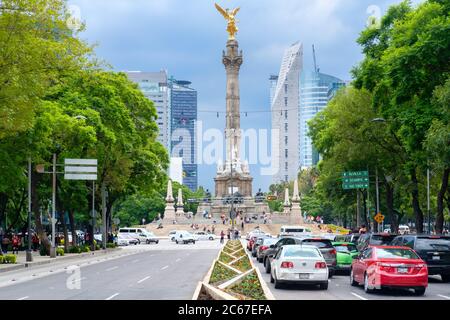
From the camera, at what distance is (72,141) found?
43125mm

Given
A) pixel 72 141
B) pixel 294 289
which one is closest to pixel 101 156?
pixel 72 141

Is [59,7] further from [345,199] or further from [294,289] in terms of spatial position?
[345,199]

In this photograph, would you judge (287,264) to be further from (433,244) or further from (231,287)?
(433,244)

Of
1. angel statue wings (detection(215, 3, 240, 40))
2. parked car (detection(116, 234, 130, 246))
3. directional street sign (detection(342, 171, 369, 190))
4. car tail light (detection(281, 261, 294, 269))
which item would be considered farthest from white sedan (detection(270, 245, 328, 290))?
angel statue wings (detection(215, 3, 240, 40))

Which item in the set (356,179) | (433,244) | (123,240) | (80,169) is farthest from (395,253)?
(123,240)

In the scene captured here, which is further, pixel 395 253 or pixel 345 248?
pixel 345 248

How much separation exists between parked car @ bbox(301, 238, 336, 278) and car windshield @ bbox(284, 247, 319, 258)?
19.0 ft

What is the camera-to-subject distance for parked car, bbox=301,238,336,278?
95.2 ft

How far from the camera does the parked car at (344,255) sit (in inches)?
1220

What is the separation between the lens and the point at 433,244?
88.5 ft

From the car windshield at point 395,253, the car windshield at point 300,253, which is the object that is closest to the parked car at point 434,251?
the car windshield at point 395,253

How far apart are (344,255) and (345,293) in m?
9.77
